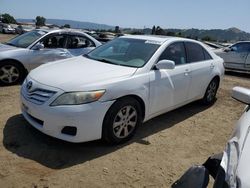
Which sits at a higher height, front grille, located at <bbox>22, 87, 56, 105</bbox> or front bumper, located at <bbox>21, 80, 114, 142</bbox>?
front grille, located at <bbox>22, 87, 56, 105</bbox>

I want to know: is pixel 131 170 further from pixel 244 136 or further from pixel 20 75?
pixel 20 75

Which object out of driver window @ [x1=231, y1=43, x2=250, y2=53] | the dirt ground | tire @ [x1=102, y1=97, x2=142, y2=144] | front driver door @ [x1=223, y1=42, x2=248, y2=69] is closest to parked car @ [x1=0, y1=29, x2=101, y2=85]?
the dirt ground

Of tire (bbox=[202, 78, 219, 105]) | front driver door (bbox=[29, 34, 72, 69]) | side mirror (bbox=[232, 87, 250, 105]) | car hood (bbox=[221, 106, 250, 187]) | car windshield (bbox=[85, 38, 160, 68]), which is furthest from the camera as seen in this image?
front driver door (bbox=[29, 34, 72, 69])

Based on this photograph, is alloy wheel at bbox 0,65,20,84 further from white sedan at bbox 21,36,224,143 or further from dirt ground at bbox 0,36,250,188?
white sedan at bbox 21,36,224,143

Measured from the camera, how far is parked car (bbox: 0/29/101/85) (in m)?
7.30

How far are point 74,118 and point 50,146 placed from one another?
0.72m

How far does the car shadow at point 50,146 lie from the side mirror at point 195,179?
209cm

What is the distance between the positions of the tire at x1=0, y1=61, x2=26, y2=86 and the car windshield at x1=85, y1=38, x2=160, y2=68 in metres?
2.66

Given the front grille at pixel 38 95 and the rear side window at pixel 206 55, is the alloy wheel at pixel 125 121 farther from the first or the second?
the rear side window at pixel 206 55

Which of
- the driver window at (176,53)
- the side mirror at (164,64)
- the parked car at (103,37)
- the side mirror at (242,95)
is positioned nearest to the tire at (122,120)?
the side mirror at (164,64)

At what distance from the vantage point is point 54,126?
3.95 metres

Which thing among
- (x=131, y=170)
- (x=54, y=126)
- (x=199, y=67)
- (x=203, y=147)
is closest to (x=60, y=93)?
(x=54, y=126)

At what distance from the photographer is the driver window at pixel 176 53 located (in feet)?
17.0

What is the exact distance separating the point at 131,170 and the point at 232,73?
10.6 meters
